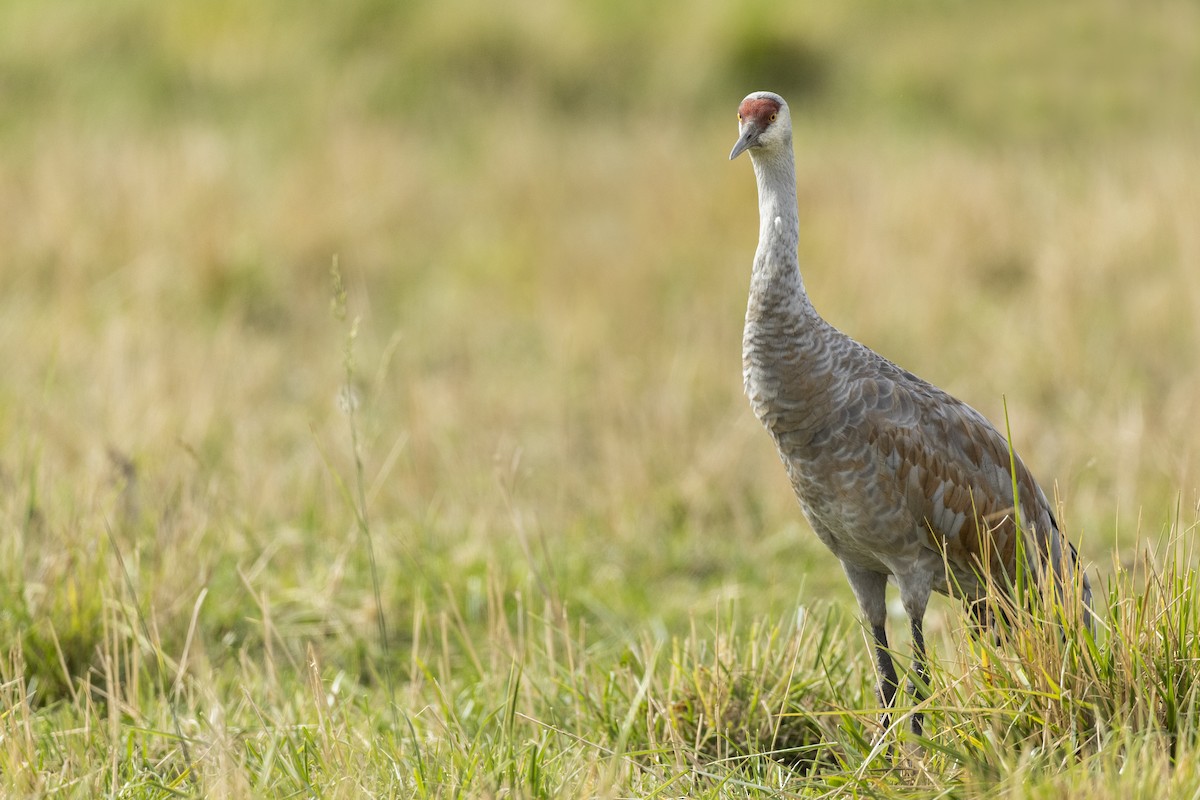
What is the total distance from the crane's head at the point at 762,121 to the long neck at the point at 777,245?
0.05 m

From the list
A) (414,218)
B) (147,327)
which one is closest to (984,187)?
(414,218)

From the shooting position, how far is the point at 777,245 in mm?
3234

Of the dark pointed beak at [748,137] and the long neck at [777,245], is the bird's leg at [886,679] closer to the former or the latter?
the long neck at [777,245]

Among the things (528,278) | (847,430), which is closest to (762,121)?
(847,430)

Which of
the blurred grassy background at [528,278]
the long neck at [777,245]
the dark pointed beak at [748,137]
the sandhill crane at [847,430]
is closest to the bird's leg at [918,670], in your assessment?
the sandhill crane at [847,430]

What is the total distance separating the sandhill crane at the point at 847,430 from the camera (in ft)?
10.6

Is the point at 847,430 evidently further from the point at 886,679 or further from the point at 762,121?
the point at 762,121

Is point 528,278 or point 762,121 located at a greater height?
point 762,121

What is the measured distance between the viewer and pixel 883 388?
332cm

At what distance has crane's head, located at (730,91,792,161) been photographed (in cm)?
318

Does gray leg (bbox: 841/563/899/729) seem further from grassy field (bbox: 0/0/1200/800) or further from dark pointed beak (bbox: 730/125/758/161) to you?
dark pointed beak (bbox: 730/125/758/161)

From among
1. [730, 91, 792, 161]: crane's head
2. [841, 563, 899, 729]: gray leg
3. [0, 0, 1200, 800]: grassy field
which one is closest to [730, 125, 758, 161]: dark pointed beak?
[730, 91, 792, 161]: crane's head

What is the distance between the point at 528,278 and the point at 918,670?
605cm

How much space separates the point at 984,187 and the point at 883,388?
6.98m
